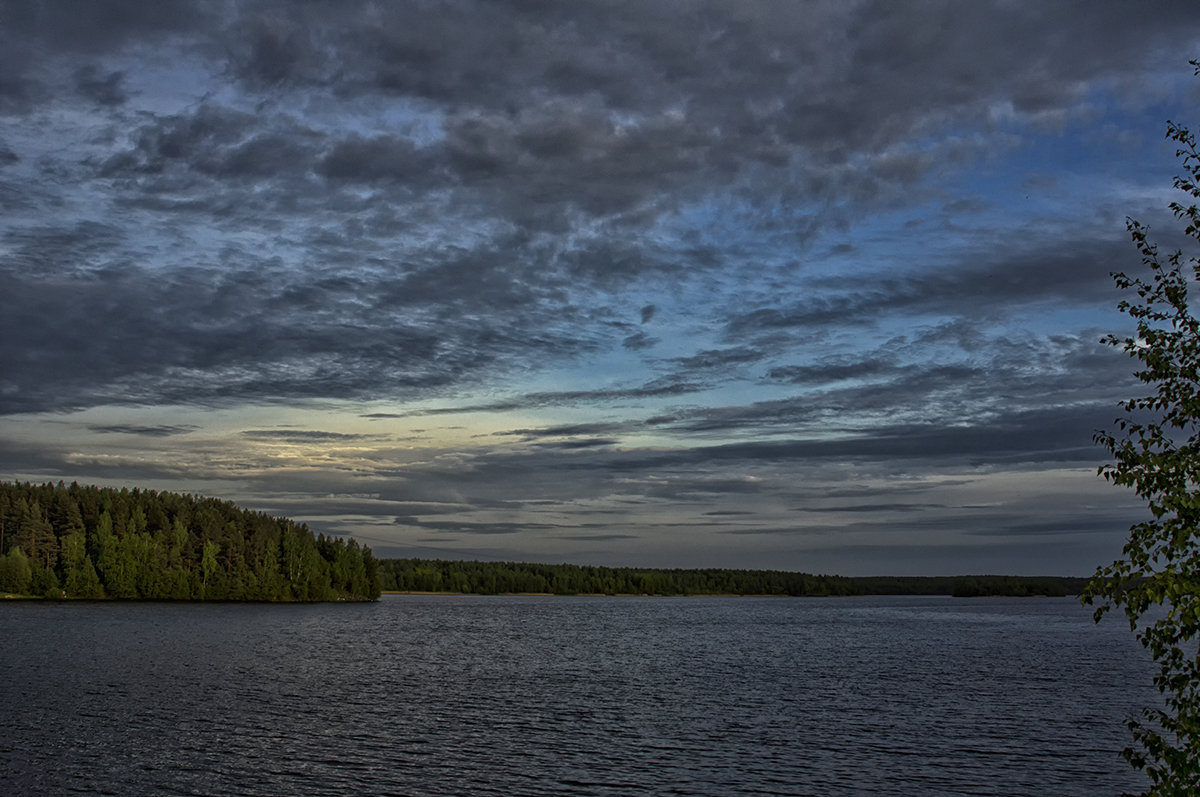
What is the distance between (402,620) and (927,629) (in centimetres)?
9755

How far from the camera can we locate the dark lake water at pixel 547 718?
128 feet

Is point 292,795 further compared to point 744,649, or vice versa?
point 744,649

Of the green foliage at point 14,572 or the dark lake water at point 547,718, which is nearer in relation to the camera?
the dark lake water at point 547,718

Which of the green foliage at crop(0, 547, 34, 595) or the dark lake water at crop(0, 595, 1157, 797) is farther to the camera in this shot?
the green foliage at crop(0, 547, 34, 595)

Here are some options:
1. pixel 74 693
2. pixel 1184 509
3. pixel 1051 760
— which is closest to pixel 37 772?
pixel 74 693

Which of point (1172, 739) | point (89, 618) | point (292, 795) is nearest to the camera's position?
point (292, 795)

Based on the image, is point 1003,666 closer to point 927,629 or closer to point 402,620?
point 927,629

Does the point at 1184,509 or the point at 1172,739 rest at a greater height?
the point at 1184,509

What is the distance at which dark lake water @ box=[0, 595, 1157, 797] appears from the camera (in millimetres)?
39000

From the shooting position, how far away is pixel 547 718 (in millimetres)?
54531

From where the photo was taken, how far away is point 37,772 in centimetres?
3753

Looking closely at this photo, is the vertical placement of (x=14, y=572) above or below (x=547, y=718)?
below

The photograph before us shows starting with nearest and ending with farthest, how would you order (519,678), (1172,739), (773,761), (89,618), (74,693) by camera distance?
(773,761) < (1172,739) < (74,693) < (519,678) < (89,618)

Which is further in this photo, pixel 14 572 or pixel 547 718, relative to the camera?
pixel 14 572
